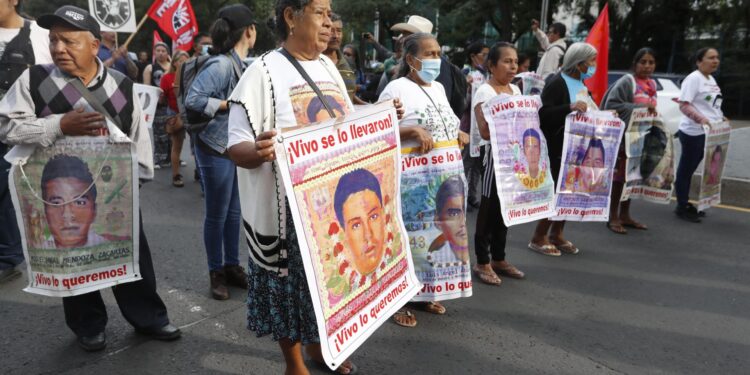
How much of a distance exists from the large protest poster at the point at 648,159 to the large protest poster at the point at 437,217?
2964 millimetres

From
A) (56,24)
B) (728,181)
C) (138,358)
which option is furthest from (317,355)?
(728,181)

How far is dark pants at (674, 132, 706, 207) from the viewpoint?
624 cm

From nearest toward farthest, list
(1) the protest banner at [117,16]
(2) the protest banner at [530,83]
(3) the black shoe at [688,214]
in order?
(3) the black shoe at [688,214], (1) the protest banner at [117,16], (2) the protest banner at [530,83]

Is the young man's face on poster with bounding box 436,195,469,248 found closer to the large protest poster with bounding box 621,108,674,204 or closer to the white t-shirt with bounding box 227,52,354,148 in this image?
the white t-shirt with bounding box 227,52,354,148

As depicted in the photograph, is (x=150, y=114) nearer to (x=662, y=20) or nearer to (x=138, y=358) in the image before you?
(x=138, y=358)

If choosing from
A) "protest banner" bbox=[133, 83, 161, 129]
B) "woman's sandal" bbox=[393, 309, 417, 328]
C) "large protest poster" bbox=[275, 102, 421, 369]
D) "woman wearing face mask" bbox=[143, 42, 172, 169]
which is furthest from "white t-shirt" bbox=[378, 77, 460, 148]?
"woman wearing face mask" bbox=[143, 42, 172, 169]

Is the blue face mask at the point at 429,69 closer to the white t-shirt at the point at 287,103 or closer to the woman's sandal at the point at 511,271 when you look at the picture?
the white t-shirt at the point at 287,103

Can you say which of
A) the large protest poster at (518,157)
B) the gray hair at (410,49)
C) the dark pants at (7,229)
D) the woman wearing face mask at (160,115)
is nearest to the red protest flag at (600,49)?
the large protest poster at (518,157)

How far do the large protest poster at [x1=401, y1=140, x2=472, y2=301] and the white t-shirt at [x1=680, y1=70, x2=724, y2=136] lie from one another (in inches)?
160

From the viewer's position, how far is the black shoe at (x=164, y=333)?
3237 mm

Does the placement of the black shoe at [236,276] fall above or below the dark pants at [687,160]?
below

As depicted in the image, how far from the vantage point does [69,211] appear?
2846 mm

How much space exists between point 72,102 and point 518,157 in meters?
2.87

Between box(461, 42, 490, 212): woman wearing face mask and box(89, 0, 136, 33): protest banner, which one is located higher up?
box(89, 0, 136, 33): protest banner
